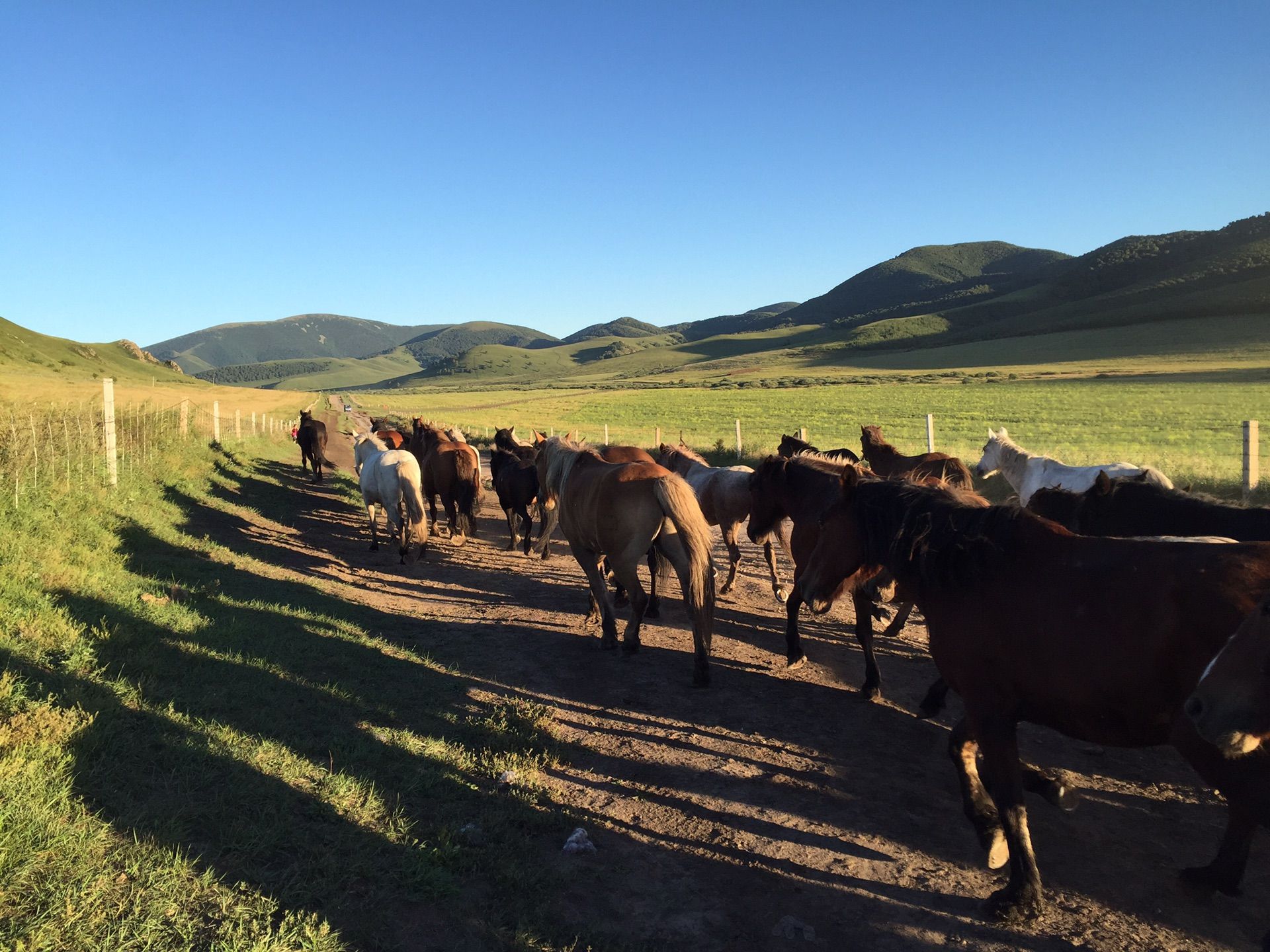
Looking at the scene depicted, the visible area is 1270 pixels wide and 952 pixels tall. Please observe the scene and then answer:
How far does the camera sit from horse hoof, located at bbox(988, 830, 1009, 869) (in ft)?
11.6

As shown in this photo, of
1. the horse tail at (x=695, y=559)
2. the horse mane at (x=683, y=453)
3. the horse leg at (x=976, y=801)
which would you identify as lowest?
the horse leg at (x=976, y=801)

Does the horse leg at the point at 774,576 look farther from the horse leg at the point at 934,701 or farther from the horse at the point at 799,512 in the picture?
the horse leg at the point at 934,701

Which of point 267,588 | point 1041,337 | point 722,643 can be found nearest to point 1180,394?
point 722,643

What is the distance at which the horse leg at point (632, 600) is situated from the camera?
6793mm

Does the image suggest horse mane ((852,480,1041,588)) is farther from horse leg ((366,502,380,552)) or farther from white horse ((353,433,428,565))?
horse leg ((366,502,380,552))

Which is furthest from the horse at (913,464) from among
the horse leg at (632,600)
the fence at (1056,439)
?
the fence at (1056,439)

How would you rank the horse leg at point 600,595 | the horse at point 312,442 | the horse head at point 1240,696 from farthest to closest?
the horse at point 312,442 → the horse leg at point 600,595 → the horse head at point 1240,696

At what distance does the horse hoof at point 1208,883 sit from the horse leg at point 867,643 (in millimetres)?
2477

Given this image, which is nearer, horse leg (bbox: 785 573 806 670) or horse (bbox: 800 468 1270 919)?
horse (bbox: 800 468 1270 919)

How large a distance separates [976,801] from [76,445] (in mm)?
13113

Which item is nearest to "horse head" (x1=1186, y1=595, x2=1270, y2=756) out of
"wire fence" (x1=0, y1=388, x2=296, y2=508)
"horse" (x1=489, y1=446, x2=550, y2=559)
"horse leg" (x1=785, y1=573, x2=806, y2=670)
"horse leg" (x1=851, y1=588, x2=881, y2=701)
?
"horse leg" (x1=851, y1=588, x2=881, y2=701)

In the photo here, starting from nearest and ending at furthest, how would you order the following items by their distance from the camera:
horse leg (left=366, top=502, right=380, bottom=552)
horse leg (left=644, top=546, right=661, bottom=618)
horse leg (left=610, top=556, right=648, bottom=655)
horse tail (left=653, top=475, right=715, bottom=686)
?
horse tail (left=653, top=475, right=715, bottom=686) < horse leg (left=610, top=556, right=648, bottom=655) < horse leg (left=644, top=546, right=661, bottom=618) < horse leg (left=366, top=502, right=380, bottom=552)

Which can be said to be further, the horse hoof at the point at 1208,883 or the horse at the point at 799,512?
the horse at the point at 799,512

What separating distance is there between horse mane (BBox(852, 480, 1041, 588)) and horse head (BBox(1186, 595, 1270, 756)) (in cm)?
121
